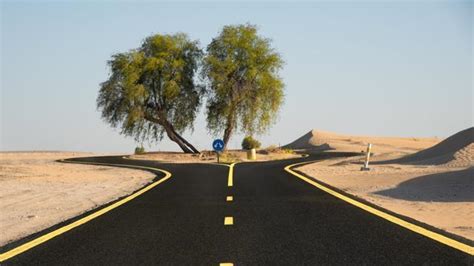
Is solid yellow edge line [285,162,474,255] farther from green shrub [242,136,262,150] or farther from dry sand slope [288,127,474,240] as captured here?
green shrub [242,136,262,150]

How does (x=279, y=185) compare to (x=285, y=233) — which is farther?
(x=279, y=185)

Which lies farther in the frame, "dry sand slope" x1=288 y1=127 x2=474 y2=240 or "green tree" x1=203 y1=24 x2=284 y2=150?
"green tree" x1=203 y1=24 x2=284 y2=150

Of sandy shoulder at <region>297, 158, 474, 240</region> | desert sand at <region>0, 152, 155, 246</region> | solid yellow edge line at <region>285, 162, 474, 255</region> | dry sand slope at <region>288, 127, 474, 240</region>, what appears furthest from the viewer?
dry sand slope at <region>288, 127, 474, 240</region>

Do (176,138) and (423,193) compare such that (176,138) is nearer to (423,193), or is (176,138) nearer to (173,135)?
(173,135)

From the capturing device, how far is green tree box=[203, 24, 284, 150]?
4881 centimetres

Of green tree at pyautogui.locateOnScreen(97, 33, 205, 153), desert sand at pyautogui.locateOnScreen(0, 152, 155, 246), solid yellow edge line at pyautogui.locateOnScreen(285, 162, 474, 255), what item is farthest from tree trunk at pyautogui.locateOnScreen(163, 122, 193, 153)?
solid yellow edge line at pyautogui.locateOnScreen(285, 162, 474, 255)

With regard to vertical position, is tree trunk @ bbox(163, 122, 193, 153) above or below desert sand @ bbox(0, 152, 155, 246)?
above

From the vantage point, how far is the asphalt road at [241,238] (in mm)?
6836

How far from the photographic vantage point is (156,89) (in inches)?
1988

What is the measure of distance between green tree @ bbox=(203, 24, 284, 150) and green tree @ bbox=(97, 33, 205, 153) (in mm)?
2410

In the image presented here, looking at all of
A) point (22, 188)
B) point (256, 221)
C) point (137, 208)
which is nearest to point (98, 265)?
point (256, 221)

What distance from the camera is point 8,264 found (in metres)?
6.81

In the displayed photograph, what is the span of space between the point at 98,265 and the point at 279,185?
1147 centimetres

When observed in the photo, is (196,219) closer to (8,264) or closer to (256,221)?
(256,221)
